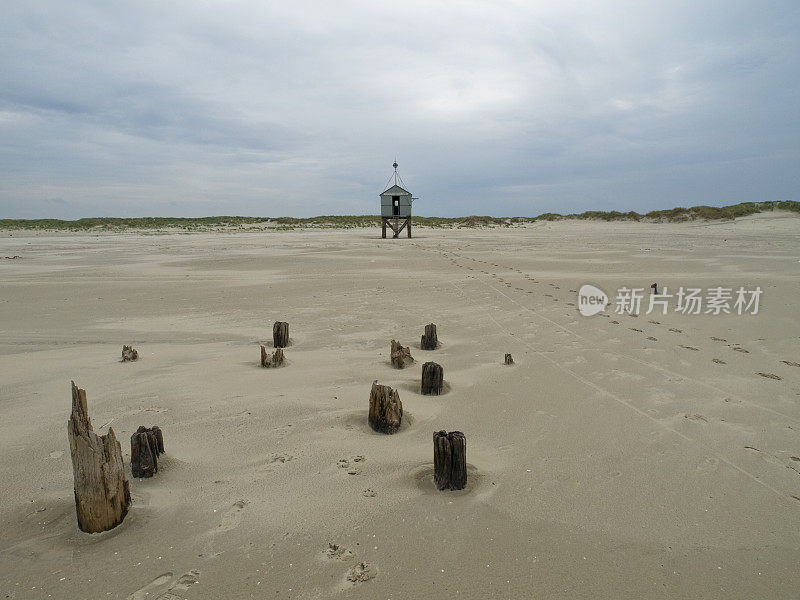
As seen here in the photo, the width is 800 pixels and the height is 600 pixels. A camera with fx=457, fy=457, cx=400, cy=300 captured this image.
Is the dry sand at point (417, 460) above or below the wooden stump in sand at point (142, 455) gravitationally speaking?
below

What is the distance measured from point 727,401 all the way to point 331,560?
13.2 feet

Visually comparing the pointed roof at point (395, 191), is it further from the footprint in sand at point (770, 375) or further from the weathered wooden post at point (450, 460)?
the weathered wooden post at point (450, 460)

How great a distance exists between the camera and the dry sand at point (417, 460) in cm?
224

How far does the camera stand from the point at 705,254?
1788cm

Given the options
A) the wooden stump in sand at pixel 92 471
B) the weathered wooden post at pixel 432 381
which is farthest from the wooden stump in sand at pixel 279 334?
the wooden stump in sand at pixel 92 471

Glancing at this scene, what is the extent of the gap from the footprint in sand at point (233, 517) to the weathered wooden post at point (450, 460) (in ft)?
3.91

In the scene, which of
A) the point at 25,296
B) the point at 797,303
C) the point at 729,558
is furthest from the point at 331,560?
the point at 25,296

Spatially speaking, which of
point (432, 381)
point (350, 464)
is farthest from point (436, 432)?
point (432, 381)

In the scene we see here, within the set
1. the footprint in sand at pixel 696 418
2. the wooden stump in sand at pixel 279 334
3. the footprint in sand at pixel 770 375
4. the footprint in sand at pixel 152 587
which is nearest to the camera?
the footprint in sand at pixel 152 587

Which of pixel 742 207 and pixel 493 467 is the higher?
pixel 742 207

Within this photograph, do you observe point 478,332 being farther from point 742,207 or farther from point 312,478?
point 742,207

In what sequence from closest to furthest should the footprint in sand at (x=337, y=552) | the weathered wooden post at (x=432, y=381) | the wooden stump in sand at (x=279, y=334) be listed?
the footprint in sand at (x=337, y=552) < the weathered wooden post at (x=432, y=381) < the wooden stump in sand at (x=279, y=334)

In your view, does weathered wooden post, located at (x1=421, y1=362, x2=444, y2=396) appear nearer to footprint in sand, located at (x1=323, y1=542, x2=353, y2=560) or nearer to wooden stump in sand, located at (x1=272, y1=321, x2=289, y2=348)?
footprint in sand, located at (x1=323, y1=542, x2=353, y2=560)

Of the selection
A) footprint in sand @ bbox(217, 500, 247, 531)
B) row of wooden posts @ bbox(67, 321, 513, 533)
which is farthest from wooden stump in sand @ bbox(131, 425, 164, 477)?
footprint in sand @ bbox(217, 500, 247, 531)
